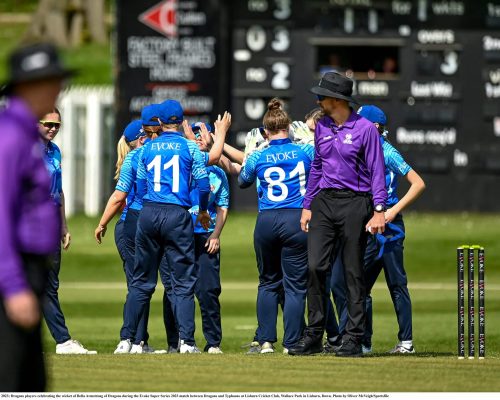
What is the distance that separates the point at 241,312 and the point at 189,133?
247 inches

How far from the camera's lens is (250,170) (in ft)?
36.3

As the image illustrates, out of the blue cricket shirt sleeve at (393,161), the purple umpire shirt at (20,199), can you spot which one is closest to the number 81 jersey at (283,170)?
the blue cricket shirt sleeve at (393,161)

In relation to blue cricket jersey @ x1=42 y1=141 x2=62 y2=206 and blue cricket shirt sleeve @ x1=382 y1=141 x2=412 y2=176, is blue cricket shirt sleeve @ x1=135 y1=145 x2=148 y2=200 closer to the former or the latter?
blue cricket jersey @ x1=42 y1=141 x2=62 y2=206

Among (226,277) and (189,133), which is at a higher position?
(189,133)

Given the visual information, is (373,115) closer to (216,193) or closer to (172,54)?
(216,193)

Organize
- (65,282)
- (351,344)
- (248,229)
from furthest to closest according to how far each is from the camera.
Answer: (248,229), (65,282), (351,344)

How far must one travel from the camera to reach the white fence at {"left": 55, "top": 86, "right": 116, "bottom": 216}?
2734 cm

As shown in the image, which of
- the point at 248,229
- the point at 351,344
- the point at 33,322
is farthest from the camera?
the point at 248,229

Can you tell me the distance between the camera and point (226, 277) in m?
21.4

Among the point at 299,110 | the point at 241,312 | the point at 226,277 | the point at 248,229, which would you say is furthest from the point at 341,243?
the point at 248,229

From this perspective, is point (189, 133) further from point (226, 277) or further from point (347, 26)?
point (347, 26)

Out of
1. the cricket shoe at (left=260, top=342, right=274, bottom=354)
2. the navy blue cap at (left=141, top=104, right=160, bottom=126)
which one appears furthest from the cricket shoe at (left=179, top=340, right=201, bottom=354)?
the navy blue cap at (left=141, top=104, right=160, bottom=126)

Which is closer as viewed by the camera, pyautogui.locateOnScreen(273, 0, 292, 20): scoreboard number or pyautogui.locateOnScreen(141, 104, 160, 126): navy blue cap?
pyautogui.locateOnScreen(141, 104, 160, 126): navy blue cap

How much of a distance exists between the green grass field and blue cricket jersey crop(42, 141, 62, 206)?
4.40 feet
